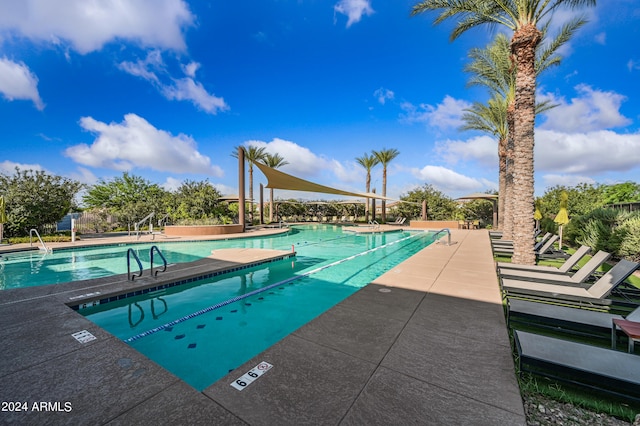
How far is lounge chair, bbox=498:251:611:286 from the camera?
14.9 feet

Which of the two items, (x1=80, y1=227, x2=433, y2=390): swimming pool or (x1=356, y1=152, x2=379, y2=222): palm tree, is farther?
(x1=356, y1=152, x2=379, y2=222): palm tree

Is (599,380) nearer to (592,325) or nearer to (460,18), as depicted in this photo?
(592,325)

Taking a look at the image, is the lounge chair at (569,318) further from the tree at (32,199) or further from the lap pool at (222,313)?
the tree at (32,199)

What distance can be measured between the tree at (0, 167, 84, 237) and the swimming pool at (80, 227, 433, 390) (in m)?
12.8

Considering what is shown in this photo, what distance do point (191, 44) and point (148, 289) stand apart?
48.1 ft

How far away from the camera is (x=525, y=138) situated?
22.6ft

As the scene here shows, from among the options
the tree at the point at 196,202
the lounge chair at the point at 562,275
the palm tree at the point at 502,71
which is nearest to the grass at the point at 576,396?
the lounge chair at the point at 562,275

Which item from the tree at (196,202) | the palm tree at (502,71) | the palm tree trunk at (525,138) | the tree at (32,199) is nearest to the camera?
the palm tree trunk at (525,138)

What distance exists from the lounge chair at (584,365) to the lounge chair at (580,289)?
208cm

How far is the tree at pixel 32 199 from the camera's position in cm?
1234

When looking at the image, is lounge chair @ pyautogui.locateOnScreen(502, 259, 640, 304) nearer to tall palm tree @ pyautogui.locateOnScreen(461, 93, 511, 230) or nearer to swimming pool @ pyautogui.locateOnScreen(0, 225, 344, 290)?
swimming pool @ pyautogui.locateOnScreen(0, 225, 344, 290)

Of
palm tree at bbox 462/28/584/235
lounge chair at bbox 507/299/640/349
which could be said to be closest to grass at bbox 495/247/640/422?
lounge chair at bbox 507/299/640/349

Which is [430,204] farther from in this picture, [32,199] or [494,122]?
[32,199]

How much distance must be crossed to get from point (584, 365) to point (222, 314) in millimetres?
4841
